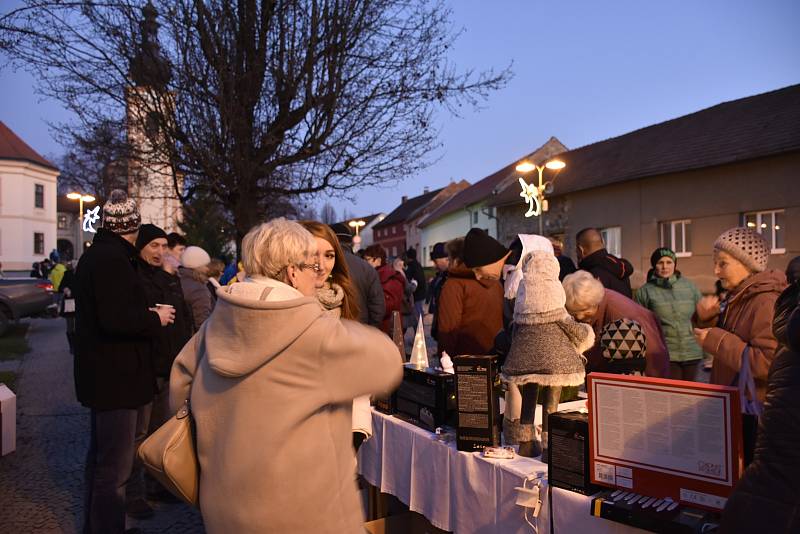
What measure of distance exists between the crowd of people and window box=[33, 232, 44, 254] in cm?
5356

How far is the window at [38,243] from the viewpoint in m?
51.9

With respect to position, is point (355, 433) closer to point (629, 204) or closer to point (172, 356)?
point (172, 356)

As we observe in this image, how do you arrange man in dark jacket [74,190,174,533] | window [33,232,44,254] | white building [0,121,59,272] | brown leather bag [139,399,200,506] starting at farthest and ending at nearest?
window [33,232,44,254], white building [0,121,59,272], man in dark jacket [74,190,174,533], brown leather bag [139,399,200,506]

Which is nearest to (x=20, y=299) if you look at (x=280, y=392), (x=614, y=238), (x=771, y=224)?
(x=280, y=392)

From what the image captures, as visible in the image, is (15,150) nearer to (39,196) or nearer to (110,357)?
(39,196)

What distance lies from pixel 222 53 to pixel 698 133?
19380mm

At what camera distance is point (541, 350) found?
2762 mm

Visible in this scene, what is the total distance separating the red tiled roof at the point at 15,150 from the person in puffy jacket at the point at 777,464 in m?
56.2

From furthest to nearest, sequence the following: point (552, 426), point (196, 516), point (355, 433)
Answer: point (196, 516), point (552, 426), point (355, 433)

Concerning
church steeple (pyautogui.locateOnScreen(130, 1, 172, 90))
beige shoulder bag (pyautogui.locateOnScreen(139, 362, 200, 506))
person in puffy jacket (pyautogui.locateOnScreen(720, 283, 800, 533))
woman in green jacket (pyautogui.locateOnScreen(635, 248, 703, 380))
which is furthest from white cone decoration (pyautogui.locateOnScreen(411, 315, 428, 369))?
church steeple (pyautogui.locateOnScreen(130, 1, 172, 90))

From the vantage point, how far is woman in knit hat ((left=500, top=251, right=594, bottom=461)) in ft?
9.03

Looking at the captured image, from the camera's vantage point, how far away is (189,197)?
9.98 metres

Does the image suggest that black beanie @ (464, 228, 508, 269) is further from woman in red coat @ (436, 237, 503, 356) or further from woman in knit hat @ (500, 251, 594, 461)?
woman in knit hat @ (500, 251, 594, 461)

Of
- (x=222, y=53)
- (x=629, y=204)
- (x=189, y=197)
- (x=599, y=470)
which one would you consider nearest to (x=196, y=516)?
(x=599, y=470)
